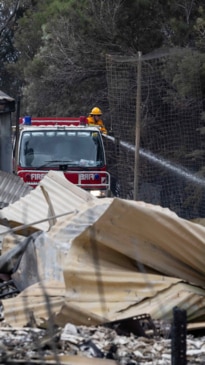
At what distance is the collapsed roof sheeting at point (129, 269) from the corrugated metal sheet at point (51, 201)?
216 cm

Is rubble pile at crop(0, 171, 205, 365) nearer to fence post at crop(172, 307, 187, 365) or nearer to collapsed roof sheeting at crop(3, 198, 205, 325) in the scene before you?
collapsed roof sheeting at crop(3, 198, 205, 325)

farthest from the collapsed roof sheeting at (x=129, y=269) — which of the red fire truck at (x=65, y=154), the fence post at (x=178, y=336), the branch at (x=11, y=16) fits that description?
the branch at (x=11, y=16)

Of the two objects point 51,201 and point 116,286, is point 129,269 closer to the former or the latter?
point 116,286

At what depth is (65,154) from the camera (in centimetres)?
1636

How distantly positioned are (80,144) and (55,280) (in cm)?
1003

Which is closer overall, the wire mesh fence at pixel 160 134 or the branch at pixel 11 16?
the wire mesh fence at pixel 160 134

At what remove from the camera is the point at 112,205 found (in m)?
5.95

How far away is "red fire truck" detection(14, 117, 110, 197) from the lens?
16.1 meters

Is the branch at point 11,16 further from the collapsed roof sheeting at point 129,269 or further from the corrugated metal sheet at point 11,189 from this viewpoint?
the collapsed roof sheeting at point 129,269

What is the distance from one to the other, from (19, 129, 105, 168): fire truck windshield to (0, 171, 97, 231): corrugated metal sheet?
685cm

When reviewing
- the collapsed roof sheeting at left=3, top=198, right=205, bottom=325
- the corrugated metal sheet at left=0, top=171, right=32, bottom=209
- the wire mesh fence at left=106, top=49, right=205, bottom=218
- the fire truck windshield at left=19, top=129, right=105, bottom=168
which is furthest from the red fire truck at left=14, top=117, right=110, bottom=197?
the collapsed roof sheeting at left=3, top=198, right=205, bottom=325

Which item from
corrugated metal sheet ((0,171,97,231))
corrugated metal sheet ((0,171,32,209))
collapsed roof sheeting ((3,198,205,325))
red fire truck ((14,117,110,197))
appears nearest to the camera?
collapsed roof sheeting ((3,198,205,325))

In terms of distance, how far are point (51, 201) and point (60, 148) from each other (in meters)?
7.80

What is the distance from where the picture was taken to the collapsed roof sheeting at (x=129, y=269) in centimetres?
582
